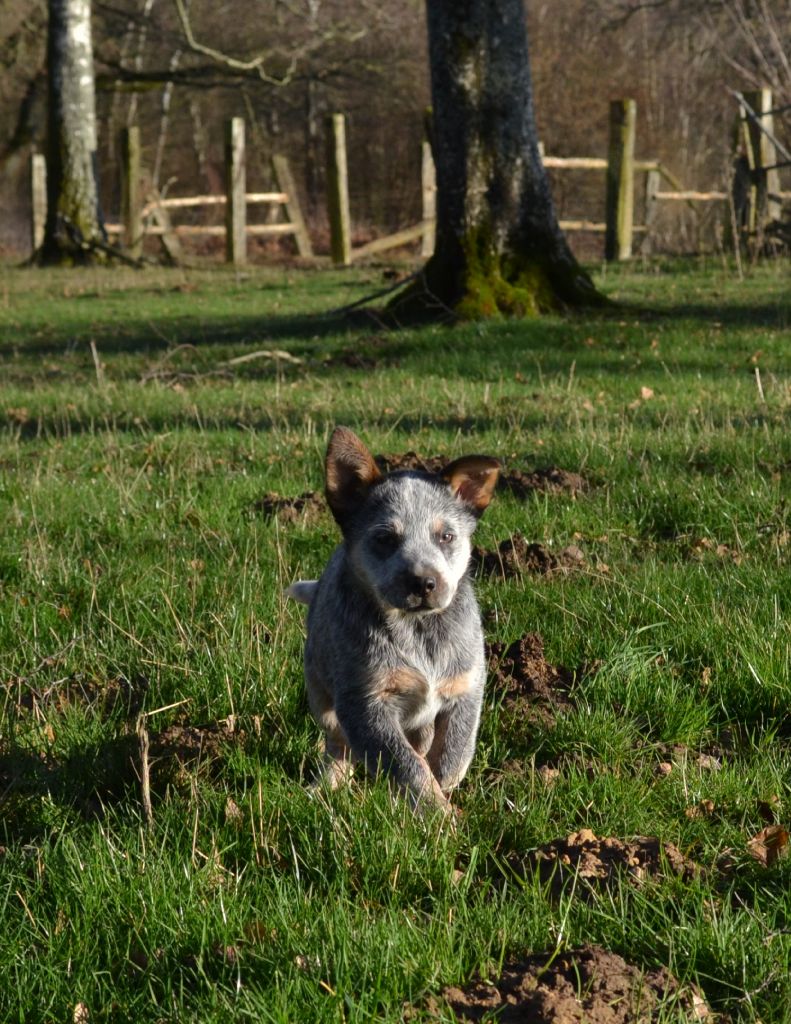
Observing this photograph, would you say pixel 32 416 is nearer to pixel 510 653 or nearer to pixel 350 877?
pixel 510 653

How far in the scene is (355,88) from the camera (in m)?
40.8

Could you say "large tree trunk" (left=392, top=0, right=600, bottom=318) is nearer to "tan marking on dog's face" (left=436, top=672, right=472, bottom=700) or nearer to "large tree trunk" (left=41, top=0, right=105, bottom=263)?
"tan marking on dog's face" (left=436, top=672, right=472, bottom=700)

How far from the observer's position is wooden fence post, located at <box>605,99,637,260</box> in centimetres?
2245

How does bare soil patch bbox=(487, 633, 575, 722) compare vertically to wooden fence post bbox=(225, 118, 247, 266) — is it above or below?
below

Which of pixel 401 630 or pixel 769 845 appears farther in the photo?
pixel 401 630

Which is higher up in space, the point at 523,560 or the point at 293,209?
the point at 293,209

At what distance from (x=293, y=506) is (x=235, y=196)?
22783 mm

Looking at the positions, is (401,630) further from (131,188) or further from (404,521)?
(131,188)

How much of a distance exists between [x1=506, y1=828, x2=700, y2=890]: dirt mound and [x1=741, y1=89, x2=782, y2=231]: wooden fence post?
1779 cm

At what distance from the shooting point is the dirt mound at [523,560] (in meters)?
5.53

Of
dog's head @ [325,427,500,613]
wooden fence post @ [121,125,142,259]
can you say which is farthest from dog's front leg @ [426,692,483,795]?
wooden fence post @ [121,125,142,259]

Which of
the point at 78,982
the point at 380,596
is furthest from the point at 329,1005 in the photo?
the point at 380,596

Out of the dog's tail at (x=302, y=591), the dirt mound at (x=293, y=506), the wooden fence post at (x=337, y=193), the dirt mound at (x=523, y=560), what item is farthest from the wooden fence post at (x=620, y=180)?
the dog's tail at (x=302, y=591)

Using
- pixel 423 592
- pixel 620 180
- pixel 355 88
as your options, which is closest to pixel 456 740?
pixel 423 592
